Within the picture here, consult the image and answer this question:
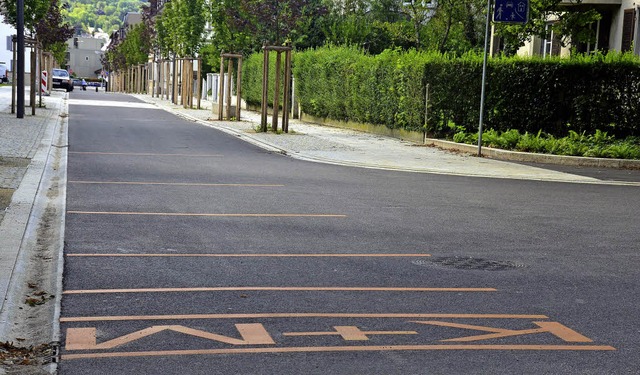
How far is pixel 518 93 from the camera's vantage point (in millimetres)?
24688

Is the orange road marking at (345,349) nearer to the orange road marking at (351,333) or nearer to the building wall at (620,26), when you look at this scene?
the orange road marking at (351,333)

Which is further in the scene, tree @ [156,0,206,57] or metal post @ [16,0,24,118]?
tree @ [156,0,206,57]

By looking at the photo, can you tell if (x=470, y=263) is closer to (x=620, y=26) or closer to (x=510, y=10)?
(x=510, y=10)

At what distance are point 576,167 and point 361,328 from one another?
49.8 ft

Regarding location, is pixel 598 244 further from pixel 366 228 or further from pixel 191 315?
pixel 191 315

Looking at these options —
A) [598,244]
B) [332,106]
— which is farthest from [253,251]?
[332,106]

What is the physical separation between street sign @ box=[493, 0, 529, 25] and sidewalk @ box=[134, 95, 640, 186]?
3.16 metres

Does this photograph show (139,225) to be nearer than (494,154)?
Yes

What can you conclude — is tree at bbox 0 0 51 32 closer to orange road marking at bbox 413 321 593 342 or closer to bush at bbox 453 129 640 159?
bush at bbox 453 129 640 159

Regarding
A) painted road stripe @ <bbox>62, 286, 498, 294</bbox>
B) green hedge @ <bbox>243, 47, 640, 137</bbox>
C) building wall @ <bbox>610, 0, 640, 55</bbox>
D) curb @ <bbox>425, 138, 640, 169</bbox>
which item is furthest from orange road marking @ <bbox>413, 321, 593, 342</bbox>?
building wall @ <bbox>610, 0, 640, 55</bbox>

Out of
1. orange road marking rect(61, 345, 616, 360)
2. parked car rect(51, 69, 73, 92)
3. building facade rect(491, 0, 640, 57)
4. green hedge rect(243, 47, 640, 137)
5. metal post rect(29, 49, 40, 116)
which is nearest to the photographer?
orange road marking rect(61, 345, 616, 360)

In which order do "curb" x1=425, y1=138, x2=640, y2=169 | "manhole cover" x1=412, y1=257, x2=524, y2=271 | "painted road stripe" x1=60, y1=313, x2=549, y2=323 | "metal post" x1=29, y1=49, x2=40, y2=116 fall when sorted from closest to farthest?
1. "painted road stripe" x1=60, y1=313, x2=549, y2=323
2. "manhole cover" x1=412, y1=257, x2=524, y2=271
3. "curb" x1=425, y1=138, x2=640, y2=169
4. "metal post" x1=29, y1=49, x2=40, y2=116

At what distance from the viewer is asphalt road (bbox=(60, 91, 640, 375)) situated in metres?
5.93

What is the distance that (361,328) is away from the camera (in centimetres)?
656
